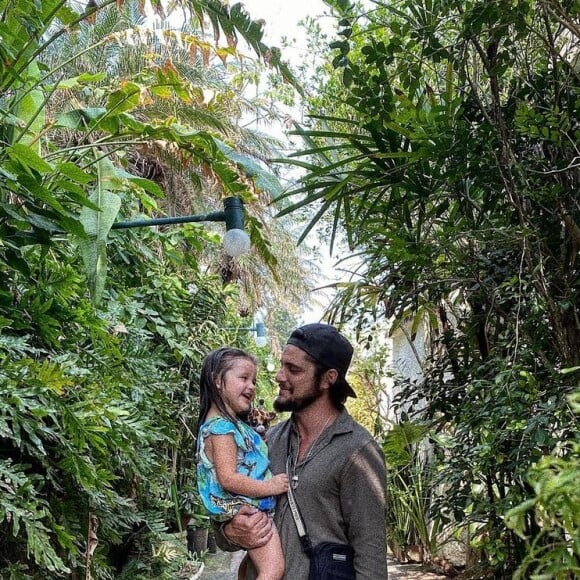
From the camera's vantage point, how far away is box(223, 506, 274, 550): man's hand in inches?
86.1

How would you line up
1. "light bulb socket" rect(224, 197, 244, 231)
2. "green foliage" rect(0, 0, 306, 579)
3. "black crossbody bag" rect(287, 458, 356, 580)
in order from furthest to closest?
1. "light bulb socket" rect(224, 197, 244, 231)
2. "green foliage" rect(0, 0, 306, 579)
3. "black crossbody bag" rect(287, 458, 356, 580)

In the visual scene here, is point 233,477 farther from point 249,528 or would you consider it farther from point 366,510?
point 366,510

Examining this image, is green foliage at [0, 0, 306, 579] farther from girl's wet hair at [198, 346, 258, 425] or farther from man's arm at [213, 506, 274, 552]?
man's arm at [213, 506, 274, 552]

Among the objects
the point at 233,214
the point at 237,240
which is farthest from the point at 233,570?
the point at 233,214

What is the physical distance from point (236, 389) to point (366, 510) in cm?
74

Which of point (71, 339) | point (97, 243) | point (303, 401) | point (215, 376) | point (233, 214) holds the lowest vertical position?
point (303, 401)

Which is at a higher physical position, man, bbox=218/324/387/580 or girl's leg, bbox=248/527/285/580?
man, bbox=218/324/387/580

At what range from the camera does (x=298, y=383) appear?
89.0 inches

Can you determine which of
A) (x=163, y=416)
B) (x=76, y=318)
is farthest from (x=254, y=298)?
(x=76, y=318)

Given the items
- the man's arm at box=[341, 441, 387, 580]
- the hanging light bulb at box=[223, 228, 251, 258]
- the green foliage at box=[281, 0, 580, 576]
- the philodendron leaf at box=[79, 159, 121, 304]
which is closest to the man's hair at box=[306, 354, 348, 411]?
the man's arm at box=[341, 441, 387, 580]

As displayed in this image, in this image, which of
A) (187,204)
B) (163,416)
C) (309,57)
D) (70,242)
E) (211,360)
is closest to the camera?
(211,360)

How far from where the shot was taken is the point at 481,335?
3.14 m

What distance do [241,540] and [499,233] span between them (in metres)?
1.26

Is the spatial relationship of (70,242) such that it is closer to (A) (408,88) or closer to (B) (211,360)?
(B) (211,360)
